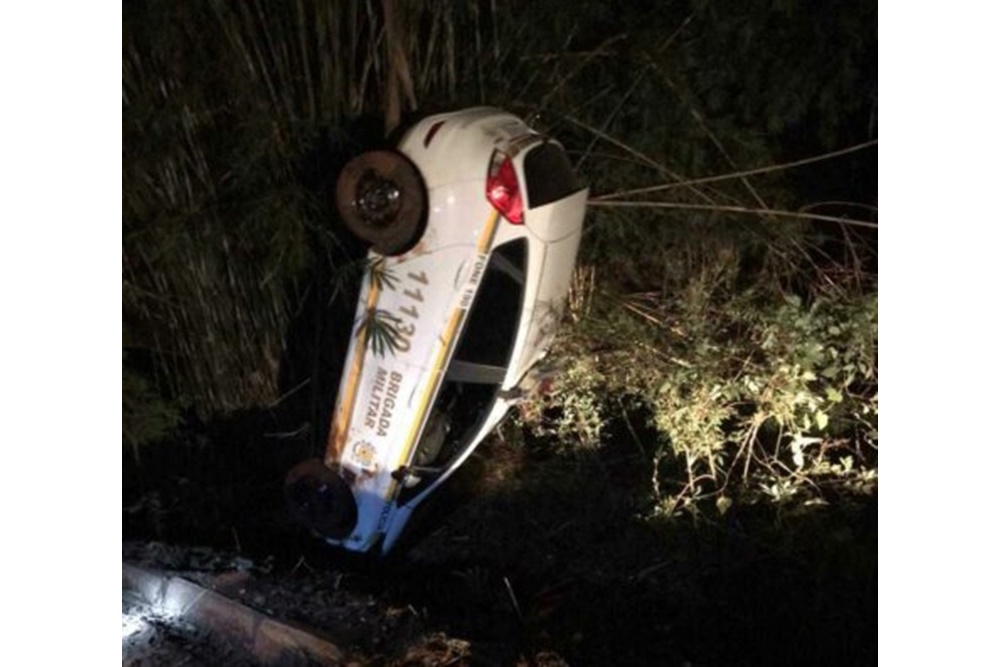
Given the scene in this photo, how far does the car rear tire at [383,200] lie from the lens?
362 cm

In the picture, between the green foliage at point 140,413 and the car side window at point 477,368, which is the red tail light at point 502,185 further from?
the green foliage at point 140,413

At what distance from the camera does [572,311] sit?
15.6 feet

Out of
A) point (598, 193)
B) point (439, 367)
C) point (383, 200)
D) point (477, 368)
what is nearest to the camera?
point (383, 200)

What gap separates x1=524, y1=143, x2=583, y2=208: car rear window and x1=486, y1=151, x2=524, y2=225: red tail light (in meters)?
0.06

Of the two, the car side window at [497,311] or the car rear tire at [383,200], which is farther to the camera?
the car side window at [497,311]

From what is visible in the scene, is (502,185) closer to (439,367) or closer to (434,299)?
(434,299)

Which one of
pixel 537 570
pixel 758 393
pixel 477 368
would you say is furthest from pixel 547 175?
pixel 537 570

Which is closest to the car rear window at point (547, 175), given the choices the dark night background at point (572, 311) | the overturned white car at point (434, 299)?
the overturned white car at point (434, 299)

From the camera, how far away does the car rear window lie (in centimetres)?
365

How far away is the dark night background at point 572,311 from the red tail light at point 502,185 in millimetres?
629

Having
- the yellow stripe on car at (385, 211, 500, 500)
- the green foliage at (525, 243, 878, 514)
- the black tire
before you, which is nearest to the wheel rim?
the yellow stripe on car at (385, 211, 500, 500)

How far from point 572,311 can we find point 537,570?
1437 mm

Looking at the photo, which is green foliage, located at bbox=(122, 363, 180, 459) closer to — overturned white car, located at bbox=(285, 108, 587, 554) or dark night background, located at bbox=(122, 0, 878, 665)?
dark night background, located at bbox=(122, 0, 878, 665)
